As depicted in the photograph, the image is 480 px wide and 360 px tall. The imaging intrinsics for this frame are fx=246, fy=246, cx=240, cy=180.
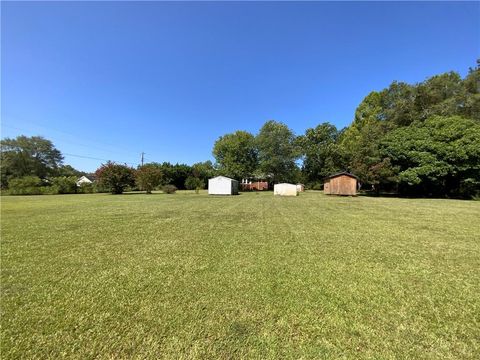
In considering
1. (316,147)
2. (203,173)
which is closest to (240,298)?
(316,147)

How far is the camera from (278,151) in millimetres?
48188

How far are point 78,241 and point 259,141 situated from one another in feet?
146

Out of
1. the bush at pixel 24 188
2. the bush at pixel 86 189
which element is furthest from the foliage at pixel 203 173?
the bush at pixel 24 188

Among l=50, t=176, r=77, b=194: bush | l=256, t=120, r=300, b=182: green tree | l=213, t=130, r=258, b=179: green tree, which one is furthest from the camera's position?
l=213, t=130, r=258, b=179: green tree

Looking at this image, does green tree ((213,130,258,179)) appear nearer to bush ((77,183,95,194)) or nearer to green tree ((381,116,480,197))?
bush ((77,183,95,194))

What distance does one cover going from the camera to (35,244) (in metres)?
5.88

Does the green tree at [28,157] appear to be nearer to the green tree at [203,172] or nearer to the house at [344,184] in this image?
the green tree at [203,172]

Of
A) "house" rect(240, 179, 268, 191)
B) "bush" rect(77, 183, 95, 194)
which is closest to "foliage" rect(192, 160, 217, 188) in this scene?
"house" rect(240, 179, 268, 191)

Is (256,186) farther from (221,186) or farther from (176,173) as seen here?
(221,186)

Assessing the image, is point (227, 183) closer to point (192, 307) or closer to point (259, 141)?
point (259, 141)

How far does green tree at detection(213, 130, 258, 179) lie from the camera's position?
164 ft

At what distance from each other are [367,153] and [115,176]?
98.1 feet

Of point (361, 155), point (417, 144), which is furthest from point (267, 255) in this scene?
point (361, 155)

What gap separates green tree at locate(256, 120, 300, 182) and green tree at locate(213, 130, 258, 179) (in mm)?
2755
